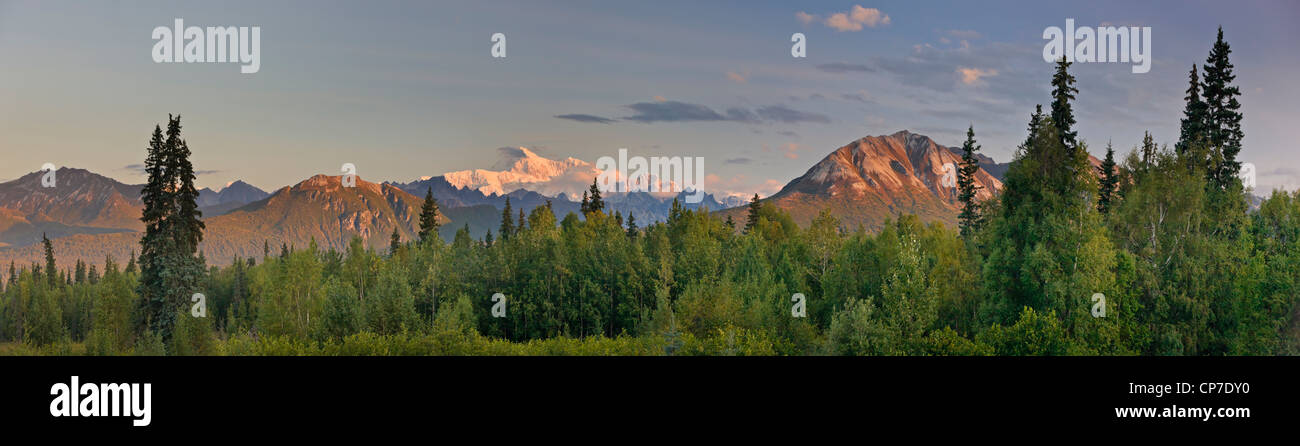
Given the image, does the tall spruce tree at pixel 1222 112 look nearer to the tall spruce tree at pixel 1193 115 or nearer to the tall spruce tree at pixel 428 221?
the tall spruce tree at pixel 1193 115

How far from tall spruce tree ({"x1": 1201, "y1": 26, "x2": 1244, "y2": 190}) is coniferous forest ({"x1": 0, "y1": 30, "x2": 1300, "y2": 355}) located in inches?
5.5

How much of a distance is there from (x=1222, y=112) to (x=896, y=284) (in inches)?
1515

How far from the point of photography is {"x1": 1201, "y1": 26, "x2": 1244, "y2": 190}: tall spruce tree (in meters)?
54.3

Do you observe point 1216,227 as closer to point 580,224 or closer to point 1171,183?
point 1171,183

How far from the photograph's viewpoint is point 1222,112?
182 feet

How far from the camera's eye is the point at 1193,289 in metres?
46.8

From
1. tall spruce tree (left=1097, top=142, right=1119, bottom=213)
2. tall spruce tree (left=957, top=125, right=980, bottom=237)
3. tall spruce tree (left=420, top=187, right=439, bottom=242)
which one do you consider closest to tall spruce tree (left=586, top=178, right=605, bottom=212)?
tall spruce tree (left=420, top=187, right=439, bottom=242)

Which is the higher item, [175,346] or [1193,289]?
[1193,289]

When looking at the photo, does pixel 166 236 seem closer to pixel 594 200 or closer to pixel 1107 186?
pixel 594 200

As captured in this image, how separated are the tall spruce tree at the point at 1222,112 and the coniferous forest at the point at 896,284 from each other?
140 millimetres

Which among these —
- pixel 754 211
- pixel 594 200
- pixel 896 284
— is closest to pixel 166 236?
A: pixel 896 284

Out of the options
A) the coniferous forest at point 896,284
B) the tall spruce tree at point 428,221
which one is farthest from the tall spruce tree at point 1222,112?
the tall spruce tree at point 428,221
